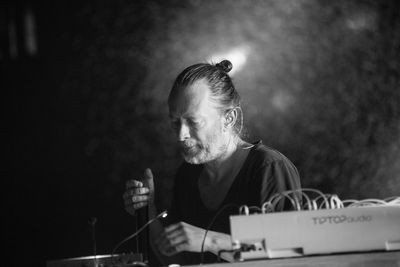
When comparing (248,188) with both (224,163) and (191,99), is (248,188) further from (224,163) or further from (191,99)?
(191,99)

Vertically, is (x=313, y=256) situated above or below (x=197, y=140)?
below

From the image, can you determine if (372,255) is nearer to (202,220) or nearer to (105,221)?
(202,220)

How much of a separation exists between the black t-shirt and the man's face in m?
0.15

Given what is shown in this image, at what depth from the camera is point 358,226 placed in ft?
3.92

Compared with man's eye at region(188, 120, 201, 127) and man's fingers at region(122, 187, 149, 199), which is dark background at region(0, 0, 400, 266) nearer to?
man's eye at region(188, 120, 201, 127)

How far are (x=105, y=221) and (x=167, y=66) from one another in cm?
73

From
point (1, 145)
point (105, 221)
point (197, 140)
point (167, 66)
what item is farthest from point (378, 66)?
point (1, 145)

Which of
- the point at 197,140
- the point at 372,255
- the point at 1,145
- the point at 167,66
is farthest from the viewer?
the point at 167,66

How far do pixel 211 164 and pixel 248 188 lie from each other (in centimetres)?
29

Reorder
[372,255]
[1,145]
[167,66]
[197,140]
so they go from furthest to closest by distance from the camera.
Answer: [167,66] < [1,145] < [197,140] < [372,255]

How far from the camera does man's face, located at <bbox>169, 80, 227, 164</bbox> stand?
180 centimetres

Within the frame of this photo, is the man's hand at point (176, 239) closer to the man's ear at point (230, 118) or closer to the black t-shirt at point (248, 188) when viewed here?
the black t-shirt at point (248, 188)

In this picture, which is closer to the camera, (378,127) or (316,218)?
(316,218)

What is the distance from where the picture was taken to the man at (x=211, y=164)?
1.66 meters
